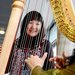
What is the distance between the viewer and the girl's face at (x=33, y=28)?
140 centimetres

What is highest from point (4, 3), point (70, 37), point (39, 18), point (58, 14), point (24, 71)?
point (4, 3)

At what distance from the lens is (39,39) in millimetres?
1365

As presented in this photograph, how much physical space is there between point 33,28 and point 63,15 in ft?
1.45

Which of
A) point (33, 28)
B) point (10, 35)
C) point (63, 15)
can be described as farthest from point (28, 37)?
point (63, 15)

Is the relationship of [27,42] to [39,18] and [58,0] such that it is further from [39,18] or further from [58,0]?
[58,0]

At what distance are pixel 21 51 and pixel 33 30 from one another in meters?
0.14

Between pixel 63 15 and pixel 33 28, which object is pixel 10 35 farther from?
pixel 33 28

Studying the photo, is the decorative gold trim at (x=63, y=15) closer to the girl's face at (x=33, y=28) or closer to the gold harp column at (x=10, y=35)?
the gold harp column at (x=10, y=35)

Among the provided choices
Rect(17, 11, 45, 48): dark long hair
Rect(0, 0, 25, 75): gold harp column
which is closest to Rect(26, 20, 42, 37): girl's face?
Rect(17, 11, 45, 48): dark long hair

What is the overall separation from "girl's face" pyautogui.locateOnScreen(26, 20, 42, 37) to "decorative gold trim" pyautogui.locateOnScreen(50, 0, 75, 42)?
41cm

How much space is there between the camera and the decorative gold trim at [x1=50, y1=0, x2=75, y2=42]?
3.14ft

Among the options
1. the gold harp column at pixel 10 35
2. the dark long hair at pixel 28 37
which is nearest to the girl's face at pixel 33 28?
the dark long hair at pixel 28 37

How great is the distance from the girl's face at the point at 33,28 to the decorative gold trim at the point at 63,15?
1.35ft

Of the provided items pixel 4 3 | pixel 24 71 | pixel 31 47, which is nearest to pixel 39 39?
pixel 31 47
